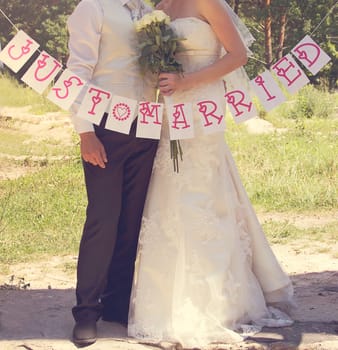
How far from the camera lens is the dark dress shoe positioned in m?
3.77

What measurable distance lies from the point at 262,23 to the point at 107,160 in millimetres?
23987

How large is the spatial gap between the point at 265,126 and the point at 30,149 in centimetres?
428

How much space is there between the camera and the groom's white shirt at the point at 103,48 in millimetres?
3490

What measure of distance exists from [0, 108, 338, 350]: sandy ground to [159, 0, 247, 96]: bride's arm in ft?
4.24

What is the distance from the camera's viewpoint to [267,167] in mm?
9086

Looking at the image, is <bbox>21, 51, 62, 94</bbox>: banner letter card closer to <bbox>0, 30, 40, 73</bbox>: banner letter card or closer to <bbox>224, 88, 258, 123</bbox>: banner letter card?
<bbox>0, 30, 40, 73</bbox>: banner letter card

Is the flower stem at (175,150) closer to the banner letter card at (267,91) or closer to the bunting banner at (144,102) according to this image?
the bunting banner at (144,102)

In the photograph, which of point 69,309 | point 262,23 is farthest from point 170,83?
point 262,23

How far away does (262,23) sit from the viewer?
87.9 ft

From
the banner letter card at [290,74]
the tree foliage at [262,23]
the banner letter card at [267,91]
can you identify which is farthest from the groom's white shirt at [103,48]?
the tree foliage at [262,23]

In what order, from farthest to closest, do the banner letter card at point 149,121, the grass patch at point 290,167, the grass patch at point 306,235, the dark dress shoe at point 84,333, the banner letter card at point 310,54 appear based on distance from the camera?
the grass patch at point 290,167, the grass patch at point 306,235, the banner letter card at point 310,54, the dark dress shoe at point 84,333, the banner letter card at point 149,121

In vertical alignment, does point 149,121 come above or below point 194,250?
above

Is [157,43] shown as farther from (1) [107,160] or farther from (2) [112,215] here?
(2) [112,215]

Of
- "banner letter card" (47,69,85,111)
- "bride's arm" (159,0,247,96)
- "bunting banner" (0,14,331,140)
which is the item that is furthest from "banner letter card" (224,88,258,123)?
"banner letter card" (47,69,85,111)
